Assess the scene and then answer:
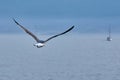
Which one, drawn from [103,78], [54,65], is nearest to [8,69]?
[54,65]

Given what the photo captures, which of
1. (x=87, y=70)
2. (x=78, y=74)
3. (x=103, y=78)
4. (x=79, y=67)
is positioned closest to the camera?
(x=103, y=78)

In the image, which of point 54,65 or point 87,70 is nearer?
point 87,70

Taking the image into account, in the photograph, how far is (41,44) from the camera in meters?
27.7

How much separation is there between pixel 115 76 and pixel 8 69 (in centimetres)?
1027

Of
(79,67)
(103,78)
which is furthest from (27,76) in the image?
(79,67)

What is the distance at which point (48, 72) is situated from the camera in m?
48.4

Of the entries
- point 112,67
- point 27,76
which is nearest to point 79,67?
point 112,67

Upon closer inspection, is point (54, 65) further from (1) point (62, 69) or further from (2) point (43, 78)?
(2) point (43, 78)

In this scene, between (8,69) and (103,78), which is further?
(8,69)

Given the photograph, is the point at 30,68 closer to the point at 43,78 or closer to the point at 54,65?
the point at 54,65

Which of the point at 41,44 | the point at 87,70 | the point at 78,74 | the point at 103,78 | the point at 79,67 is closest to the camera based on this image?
the point at 41,44

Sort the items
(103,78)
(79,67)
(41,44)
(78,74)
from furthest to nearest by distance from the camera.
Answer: (79,67)
(78,74)
(103,78)
(41,44)

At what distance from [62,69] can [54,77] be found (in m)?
6.97

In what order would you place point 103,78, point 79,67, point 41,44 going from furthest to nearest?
1. point 79,67
2. point 103,78
3. point 41,44
